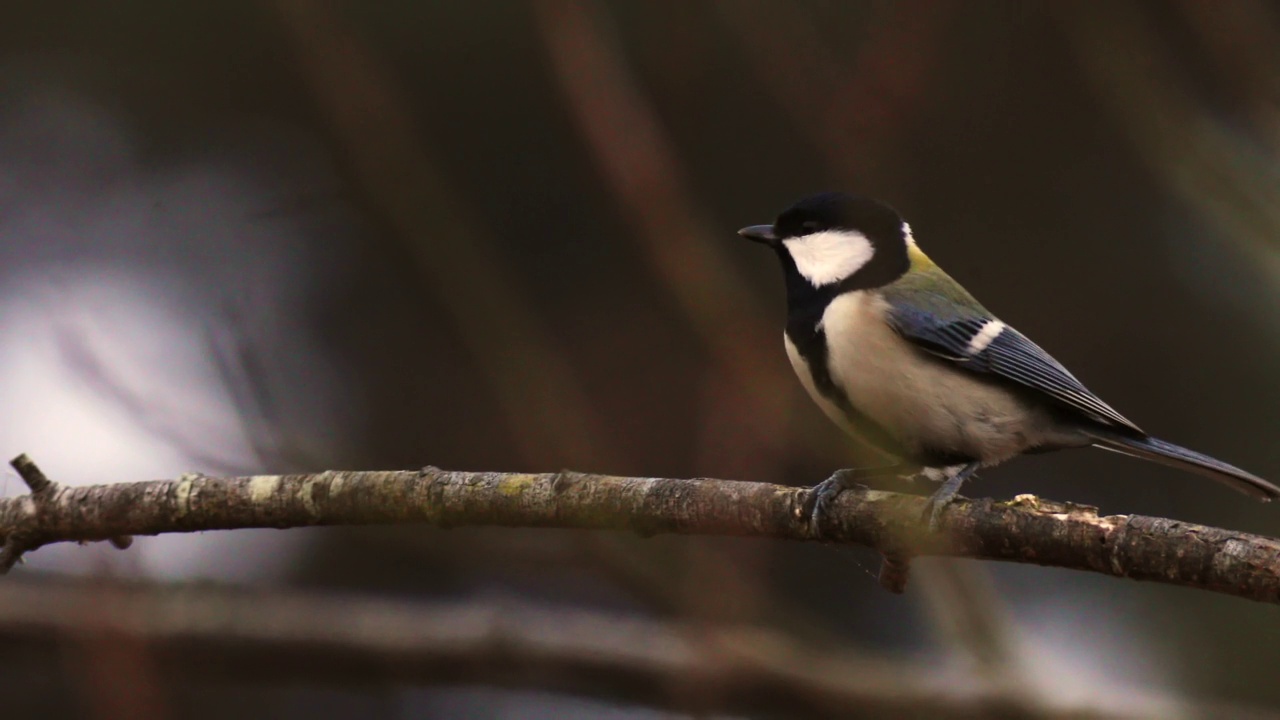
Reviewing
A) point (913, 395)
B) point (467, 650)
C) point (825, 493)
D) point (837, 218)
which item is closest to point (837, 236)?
point (837, 218)

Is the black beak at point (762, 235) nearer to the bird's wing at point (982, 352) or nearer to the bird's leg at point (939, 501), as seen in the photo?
the bird's wing at point (982, 352)

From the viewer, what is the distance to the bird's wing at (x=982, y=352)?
2.45m

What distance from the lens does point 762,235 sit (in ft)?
9.23

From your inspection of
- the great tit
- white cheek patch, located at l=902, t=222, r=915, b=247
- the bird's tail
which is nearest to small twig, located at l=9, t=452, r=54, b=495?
the great tit

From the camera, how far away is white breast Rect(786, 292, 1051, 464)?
2418 mm

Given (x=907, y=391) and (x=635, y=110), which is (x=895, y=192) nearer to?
(x=635, y=110)

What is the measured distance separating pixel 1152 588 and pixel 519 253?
103 inches

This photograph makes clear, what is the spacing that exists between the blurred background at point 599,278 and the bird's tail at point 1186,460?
0.37 meters

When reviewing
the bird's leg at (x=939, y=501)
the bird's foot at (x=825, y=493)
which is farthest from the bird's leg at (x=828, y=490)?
the bird's leg at (x=939, y=501)

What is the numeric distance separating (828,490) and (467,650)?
142 cm

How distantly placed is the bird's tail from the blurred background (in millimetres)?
374

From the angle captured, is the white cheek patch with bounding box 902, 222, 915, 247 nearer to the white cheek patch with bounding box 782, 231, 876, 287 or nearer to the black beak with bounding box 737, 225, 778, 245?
the white cheek patch with bounding box 782, 231, 876, 287

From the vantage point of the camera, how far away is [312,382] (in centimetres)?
495

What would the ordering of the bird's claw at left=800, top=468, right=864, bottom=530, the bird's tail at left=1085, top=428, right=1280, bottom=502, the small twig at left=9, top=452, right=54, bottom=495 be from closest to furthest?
the bird's claw at left=800, top=468, right=864, bottom=530, the small twig at left=9, top=452, right=54, bottom=495, the bird's tail at left=1085, top=428, right=1280, bottom=502
